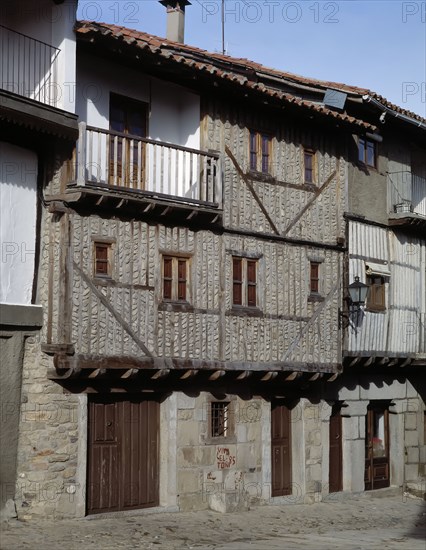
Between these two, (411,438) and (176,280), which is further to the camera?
(411,438)

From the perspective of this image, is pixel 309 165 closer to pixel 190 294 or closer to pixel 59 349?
pixel 190 294

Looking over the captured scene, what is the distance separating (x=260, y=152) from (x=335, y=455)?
6.58m

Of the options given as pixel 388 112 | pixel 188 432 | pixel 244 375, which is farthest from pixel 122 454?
pixel 388 112

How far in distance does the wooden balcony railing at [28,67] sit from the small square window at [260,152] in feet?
14.8

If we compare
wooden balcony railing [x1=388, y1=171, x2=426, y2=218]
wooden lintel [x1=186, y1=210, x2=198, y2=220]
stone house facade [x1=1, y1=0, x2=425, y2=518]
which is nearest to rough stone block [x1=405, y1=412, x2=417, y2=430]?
stone house facade [x1=1, y1=0, x2=425, y2=518]

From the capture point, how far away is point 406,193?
22250 mm

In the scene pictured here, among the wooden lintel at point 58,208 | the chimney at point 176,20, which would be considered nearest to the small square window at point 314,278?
the chimney at point 176,20

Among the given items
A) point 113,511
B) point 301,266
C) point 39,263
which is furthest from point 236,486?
point 39,263

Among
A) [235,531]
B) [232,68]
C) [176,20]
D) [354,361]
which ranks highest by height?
[176,20]

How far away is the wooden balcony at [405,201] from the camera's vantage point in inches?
845

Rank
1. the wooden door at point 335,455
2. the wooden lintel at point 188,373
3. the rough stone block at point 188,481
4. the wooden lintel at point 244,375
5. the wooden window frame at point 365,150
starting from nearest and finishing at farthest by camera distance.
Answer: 1. the wooden lintel at point 188,373
2. the rough stone block at point 188,481
3. the wooden lintel at point 244,375
4. the wooden door at point 335,455
5. the wooden window frame at point 365,150

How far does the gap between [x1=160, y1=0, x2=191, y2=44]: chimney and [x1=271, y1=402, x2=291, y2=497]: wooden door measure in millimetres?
8085

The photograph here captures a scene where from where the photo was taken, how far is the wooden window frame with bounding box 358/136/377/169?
2099 cm

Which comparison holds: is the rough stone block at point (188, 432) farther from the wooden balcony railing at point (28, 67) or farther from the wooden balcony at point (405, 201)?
the wooden balcony at point (405, 201)
